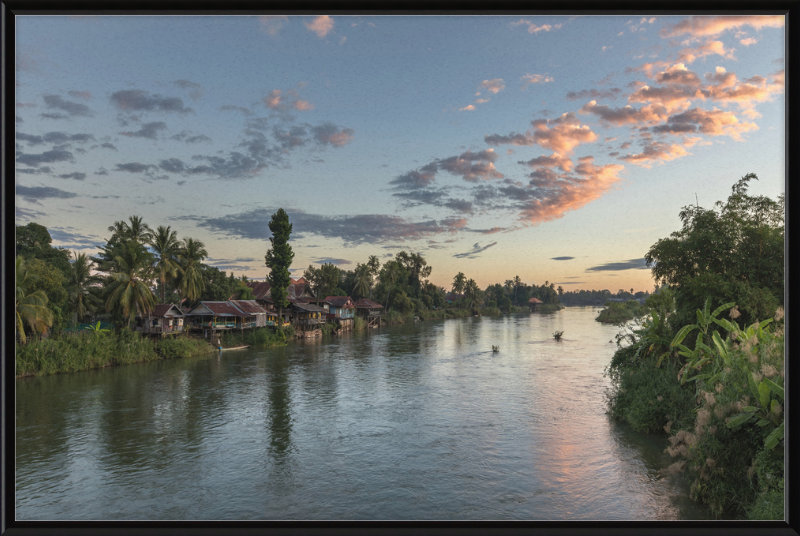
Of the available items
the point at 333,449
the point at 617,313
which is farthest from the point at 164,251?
the point at 617,313

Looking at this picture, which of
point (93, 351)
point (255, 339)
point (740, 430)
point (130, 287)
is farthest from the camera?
point (255, 339)

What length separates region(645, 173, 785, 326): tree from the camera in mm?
9703

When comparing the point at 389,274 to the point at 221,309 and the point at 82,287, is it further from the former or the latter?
the point at 82,287

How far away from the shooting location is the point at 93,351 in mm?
19922

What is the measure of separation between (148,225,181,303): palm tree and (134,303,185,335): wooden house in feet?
9.48

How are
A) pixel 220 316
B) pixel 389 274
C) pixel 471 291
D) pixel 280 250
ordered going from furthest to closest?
pixel 471 291 < pixel 389 274 < pixel 280 250 < pixel 220 316

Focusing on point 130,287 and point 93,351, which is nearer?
point 93,351

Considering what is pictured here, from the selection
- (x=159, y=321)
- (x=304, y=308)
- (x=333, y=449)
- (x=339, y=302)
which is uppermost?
(x=339, y=302)

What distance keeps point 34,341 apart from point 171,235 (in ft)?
35.3

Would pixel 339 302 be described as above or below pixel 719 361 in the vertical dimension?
above

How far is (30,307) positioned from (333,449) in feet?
49.0

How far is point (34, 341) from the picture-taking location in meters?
18.2

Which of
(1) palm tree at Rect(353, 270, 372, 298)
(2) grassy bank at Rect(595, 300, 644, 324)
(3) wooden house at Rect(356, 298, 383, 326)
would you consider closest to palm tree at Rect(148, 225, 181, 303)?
(3) wooden house at Rect(356, 298, 383, 326)

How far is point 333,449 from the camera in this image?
10008mm
